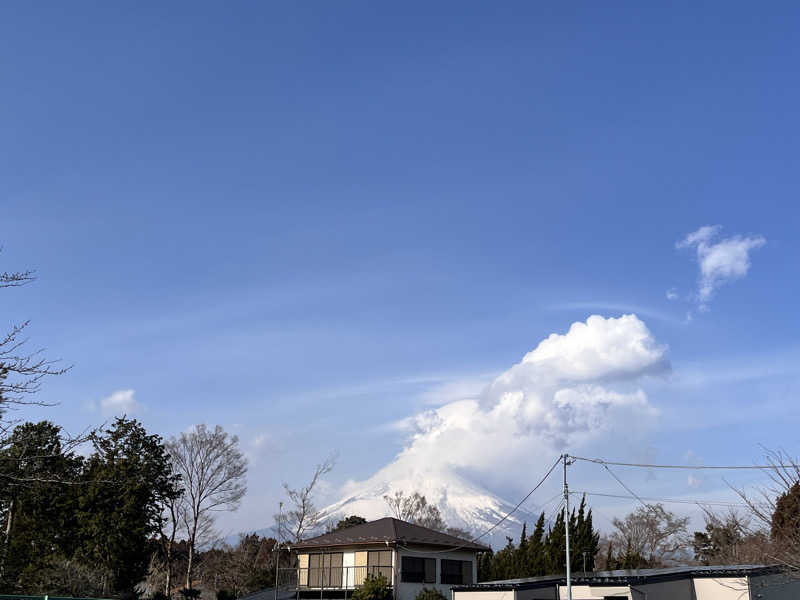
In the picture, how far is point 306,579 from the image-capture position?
133 ft

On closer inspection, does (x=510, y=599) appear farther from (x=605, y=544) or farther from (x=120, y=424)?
(x=605, y=544)

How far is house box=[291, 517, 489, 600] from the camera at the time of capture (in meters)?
36.8

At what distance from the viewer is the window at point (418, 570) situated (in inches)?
1451

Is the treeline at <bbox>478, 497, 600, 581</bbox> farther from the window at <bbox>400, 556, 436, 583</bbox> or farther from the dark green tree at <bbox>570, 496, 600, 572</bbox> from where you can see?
the window at <bbox>400, 556, 436, 583</bbox>

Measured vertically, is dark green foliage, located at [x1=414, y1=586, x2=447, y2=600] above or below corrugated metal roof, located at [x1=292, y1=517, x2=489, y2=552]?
below

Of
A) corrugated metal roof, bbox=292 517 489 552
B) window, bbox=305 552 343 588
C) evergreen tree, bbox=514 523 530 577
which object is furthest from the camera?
evergreen tree, bbox=514 523 530 577

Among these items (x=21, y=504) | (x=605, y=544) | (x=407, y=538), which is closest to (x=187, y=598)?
(x=21, y=504)

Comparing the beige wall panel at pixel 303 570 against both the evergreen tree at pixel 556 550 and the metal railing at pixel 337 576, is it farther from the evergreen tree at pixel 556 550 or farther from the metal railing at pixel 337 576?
the evergreen tree at pixel 556 550

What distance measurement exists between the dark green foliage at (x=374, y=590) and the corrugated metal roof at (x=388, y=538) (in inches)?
82.3

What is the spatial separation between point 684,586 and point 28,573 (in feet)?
99.9

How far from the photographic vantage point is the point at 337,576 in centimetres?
3903

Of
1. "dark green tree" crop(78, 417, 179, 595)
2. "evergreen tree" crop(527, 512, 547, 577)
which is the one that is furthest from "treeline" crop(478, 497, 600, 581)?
"dark green tree" crop(78, 417, 179, 595)

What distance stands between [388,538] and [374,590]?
2.92 meters

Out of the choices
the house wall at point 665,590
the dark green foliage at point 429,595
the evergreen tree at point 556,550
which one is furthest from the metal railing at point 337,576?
the house wall at point 665,590
